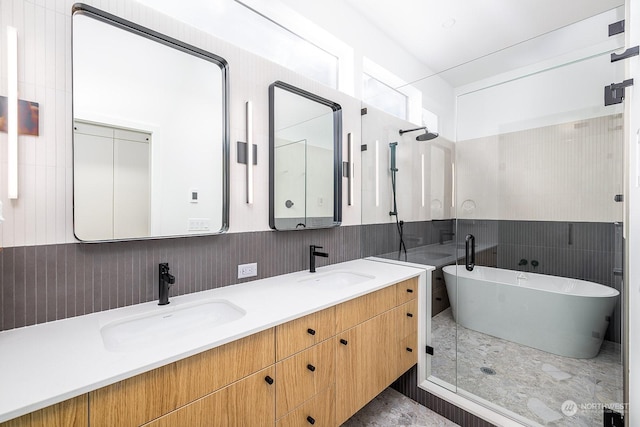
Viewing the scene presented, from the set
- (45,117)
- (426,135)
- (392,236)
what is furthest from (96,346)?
(426,135)

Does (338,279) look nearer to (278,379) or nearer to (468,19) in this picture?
(278,379)

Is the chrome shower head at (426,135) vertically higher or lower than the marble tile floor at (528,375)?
higher

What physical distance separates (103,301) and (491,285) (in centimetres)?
237

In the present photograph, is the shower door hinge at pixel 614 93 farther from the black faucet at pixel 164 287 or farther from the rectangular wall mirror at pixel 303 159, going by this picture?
the black faucet at pixel 164 287

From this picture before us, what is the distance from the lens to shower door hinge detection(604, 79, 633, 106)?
1.42 m

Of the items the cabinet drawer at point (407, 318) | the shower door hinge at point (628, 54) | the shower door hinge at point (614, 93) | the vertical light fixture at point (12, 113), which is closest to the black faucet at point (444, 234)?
the cabinet drawer at point (407, 318)

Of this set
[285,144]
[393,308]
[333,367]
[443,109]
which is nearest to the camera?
[333,367]

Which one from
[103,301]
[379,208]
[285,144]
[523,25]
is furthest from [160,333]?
[523,25]

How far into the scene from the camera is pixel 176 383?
873mm

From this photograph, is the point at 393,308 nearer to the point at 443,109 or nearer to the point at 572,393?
the point at 572,393

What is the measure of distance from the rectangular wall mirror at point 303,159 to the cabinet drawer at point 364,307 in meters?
0.68

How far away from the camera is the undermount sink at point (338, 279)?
1882 millimetres

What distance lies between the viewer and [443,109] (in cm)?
233

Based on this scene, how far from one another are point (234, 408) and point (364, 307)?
0.81m
